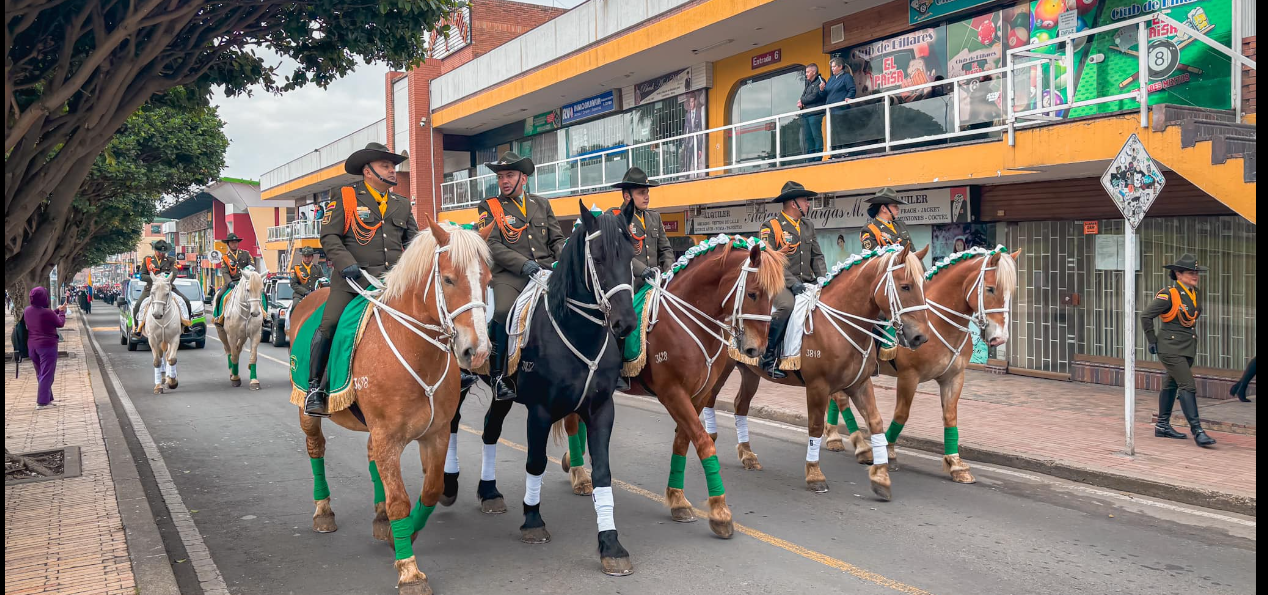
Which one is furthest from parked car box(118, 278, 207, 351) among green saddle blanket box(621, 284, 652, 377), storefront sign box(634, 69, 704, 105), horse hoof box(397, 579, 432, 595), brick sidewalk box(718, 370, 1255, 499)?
horse hoof box(397, 579, 432, 595)

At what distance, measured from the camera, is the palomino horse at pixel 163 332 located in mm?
15945

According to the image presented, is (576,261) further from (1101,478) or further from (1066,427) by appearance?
(1066,427)

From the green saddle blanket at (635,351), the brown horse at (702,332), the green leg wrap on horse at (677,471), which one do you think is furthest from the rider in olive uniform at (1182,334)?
the green saddle blanket at (635,351)

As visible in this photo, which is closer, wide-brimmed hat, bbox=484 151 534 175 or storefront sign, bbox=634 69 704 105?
wide-brimmed hat, bbox=484 151 534 175

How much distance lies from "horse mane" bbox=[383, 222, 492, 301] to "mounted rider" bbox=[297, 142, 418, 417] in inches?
23.1

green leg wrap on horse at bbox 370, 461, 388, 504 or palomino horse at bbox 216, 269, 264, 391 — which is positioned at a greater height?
palomino horse at bbox 216, 269, 264, 391

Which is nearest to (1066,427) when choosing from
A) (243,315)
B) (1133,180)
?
(1133,180)

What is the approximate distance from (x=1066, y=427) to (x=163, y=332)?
1481 cm

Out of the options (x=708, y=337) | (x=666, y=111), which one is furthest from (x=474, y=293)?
(x=666, y=111)

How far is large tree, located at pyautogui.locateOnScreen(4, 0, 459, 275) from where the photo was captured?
825 cm

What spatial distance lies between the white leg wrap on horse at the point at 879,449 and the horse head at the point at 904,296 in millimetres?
855

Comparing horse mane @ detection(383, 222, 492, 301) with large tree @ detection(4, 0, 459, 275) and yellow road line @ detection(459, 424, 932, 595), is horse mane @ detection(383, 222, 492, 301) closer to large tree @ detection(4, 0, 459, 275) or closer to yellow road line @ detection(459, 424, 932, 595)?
yellow road line @ detection(459, 424, 932, 595)

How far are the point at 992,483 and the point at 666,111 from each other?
18.0 metres

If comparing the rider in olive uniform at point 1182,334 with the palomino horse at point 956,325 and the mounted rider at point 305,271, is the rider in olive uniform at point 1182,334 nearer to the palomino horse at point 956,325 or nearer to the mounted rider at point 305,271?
the palomino horse at point 956,325
